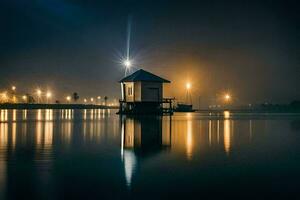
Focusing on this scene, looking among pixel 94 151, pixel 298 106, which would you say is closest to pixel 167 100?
pixel 94 151

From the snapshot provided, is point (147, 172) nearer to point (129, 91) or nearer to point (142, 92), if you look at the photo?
point (142, 92)

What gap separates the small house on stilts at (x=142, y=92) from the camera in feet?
171

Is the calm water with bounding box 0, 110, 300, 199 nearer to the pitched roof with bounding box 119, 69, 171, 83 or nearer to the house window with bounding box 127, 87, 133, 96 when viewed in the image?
the pitched roof with bounding box 119, 69, 171, 83

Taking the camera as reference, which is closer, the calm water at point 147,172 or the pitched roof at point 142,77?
the calm water at point 147,172

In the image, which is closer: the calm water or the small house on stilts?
the calm water

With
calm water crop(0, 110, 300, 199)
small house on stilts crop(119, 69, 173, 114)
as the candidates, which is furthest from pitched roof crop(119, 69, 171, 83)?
calm water crop(0, 110, 300, 199)

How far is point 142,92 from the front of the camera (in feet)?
171

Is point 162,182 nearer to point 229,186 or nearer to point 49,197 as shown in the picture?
point 229,186

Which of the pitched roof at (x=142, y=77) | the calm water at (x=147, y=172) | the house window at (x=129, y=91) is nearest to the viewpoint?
the calm water at (x=147, y=172)

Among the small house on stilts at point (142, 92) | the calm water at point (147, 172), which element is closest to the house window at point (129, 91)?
the small house on stilts at point (142, 92)

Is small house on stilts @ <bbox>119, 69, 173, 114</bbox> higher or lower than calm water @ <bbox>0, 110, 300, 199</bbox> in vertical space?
higher

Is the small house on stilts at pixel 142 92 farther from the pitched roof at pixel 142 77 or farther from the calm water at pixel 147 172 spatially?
the calm water at pixel 147 172

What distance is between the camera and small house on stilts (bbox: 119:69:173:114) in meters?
52.2

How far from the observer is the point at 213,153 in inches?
540
